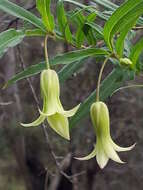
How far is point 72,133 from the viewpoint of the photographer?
4152mm

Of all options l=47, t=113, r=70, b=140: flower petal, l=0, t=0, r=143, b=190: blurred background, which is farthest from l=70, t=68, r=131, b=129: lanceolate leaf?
l=0, t=0, r=143, b=190: blurred background

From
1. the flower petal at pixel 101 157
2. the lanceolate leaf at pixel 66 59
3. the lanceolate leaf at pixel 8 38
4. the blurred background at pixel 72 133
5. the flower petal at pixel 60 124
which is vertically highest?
the lanceolate leaf at pixel 8 38

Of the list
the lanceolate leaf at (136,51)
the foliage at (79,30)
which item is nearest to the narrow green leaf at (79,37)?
the foliage at (79,30)

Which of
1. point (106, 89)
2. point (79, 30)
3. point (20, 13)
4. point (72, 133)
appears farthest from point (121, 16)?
point (72, 133)

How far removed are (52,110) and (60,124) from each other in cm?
3

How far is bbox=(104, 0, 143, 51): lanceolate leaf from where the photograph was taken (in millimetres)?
852

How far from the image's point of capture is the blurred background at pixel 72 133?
13.0 ft

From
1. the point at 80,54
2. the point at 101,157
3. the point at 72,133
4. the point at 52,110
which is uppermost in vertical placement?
the point at 80,54

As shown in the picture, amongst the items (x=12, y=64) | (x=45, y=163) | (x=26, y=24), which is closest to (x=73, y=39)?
(x=26, y=24)

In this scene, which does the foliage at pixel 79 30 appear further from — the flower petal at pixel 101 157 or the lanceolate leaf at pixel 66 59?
the flower petal at pixel 101 157

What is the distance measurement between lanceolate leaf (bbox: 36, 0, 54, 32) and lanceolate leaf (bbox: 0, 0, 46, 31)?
0.02 m

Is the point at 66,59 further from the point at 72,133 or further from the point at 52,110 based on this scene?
the point at 72,133

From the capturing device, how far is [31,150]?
5.11 meters

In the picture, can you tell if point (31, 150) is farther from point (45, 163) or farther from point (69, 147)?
point (69, 147)
